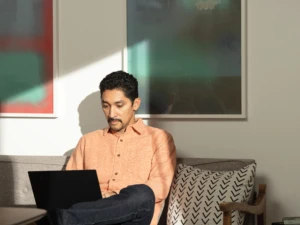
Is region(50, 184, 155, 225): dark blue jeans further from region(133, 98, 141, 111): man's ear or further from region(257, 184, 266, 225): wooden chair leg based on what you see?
region(257, 184, 266, 225): wooden chair leg

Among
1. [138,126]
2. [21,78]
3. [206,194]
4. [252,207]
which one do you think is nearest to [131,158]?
[138,126]

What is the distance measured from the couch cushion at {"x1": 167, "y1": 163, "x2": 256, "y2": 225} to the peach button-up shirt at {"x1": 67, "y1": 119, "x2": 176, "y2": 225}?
93mm

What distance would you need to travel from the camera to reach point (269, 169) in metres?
3.82

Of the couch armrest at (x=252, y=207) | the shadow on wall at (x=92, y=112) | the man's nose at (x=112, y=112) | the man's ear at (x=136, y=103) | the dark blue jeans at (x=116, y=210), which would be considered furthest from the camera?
the shadow on wall at (x=92, y=112)

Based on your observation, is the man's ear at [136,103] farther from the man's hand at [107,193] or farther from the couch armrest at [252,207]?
the couch armrest at [252,207]

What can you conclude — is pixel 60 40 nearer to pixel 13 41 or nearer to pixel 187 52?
pixel 13 41

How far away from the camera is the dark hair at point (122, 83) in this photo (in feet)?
11.9

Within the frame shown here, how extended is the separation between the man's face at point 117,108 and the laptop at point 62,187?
0.42m

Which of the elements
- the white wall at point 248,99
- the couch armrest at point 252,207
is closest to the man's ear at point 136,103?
the white wall at point 248,99

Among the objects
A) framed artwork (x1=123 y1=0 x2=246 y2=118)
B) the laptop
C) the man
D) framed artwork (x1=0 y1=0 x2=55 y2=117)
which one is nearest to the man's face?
the man

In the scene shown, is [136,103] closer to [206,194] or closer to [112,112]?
[112,112]

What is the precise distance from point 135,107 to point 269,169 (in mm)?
827

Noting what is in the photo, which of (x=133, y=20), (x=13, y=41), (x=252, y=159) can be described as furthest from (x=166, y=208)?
(x=13, y=41)

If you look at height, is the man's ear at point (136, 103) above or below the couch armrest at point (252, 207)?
above
